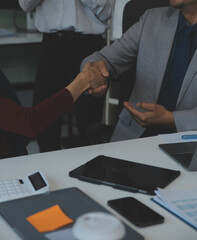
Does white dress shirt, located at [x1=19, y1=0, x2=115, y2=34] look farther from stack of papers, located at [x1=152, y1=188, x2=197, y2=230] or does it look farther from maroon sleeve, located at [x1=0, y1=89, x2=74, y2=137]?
stack of papers, located at [x1=152, y1=188, x2=197, y2=230]

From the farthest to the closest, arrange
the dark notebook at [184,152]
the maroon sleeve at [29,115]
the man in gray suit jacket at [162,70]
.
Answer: the man in gray suit jacket at [162,70]
the maroon sleeve at [29,115]
the dark notebook at [184,152]

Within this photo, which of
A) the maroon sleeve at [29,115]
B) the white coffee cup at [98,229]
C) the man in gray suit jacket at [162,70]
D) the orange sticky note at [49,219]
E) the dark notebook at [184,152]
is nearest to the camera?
the white coffee cup at [98,229]

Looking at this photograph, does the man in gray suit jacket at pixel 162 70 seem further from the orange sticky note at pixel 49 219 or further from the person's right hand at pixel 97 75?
the orange sticky note at pixel 49 219

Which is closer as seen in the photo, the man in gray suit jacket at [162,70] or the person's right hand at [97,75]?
the man in gray suit jacket at [162,70]

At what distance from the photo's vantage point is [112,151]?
4.65ft

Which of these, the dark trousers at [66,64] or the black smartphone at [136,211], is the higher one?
the black smartphone at [136,211]

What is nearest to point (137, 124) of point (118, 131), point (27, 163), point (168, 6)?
point (118, 131)

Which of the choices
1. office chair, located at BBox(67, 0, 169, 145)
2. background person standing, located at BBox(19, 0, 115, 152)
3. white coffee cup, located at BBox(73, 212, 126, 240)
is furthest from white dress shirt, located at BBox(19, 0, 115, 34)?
white coffee cup, located at BBox(73, 212, 126, 240)

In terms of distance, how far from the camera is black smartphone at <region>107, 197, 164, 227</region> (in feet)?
3.25

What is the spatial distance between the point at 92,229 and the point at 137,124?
1.42 metres

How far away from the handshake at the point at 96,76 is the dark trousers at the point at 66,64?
0.66 m

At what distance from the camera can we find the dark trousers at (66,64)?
269cm

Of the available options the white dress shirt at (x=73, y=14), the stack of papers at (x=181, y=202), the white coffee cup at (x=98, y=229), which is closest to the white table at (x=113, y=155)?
the stack of papers at (x=181, y=202)

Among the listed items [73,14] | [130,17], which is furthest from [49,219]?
[73,14]
